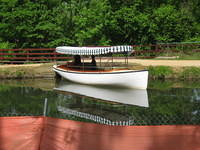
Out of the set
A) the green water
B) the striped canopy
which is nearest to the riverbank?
the green water

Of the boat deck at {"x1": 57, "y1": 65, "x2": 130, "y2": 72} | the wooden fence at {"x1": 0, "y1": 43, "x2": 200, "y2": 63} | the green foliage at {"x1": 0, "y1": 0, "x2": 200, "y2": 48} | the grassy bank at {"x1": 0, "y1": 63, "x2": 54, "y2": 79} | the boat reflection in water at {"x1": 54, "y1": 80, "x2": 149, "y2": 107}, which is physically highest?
the green foliage at {"x1": 0, "y1": 0, "x2": 200, "y2": 48}

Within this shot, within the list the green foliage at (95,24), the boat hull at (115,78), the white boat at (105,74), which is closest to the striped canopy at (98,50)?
the white boat at (105,74)

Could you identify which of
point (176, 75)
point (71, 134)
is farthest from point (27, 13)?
point (71, 134)

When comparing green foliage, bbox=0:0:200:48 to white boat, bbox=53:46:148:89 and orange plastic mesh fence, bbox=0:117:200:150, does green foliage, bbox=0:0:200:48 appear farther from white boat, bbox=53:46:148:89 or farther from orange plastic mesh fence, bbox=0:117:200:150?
orange plastic mesh fence, bbox=0:117:200:150

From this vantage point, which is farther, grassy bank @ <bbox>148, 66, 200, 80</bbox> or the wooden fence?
the wooden fence

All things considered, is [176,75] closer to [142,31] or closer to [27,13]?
[142,31]

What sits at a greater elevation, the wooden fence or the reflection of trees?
the wooden fence

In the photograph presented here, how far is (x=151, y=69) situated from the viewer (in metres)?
22.0

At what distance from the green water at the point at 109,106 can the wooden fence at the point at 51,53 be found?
6.51m

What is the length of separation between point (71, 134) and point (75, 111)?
8648 millimetres

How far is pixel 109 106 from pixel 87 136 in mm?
9719

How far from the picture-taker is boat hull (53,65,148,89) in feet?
58.2

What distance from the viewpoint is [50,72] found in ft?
77.6

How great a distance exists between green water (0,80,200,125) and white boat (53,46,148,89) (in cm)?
102
